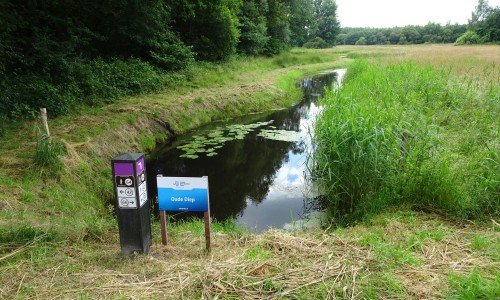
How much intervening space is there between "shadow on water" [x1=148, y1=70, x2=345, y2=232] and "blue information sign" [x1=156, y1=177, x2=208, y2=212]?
7.01ft

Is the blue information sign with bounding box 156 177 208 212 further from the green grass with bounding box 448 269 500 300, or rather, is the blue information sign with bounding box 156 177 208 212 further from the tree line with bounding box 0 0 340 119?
the tree line with bounding box 0 0 340 119

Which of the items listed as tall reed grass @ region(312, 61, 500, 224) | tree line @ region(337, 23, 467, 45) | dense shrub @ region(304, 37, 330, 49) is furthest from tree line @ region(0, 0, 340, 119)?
tree line @ region(337, 23, 467, 45)

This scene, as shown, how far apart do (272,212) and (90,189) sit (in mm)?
3275

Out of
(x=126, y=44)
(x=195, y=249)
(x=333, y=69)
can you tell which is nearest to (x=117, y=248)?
(x=195, y=249)

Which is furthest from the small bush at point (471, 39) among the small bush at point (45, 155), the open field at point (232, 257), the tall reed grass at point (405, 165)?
the small bush at point (45, 155)

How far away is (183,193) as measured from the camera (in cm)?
333

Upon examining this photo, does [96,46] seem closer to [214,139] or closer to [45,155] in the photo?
[214,139]

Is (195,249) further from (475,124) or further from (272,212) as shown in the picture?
(475,124)

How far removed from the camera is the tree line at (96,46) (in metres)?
8.65

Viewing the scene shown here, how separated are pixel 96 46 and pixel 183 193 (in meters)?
12.5

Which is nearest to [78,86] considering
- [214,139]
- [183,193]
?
[214,139]

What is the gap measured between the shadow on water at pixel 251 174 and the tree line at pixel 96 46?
2.99 metres

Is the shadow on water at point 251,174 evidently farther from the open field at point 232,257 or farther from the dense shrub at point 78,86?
the dense shrub at point 78,86

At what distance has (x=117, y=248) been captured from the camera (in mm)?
3500
